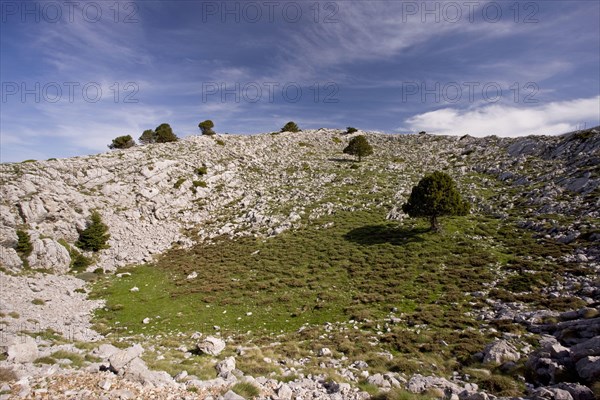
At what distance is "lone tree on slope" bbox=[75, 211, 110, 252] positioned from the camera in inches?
1447

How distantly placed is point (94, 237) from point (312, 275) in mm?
28521

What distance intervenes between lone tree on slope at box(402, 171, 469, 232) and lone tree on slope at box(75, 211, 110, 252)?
1546 inches

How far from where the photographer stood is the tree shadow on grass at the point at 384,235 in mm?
35219

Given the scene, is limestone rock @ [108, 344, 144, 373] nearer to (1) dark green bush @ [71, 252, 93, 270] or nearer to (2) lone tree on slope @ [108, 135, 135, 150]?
(1) dark green bush @ [71, 252, 93, 270]

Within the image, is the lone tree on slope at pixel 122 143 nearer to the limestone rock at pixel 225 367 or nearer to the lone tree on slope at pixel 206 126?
the lone tree on slope at pixel 206 126

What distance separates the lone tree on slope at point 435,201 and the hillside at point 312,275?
234 centimetres

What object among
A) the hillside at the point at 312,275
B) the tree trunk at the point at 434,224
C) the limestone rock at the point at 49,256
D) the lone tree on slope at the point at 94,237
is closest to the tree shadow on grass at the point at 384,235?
the hillside at the point at 312,275

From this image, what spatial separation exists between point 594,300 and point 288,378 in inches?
758

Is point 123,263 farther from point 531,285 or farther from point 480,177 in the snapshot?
point 480,177

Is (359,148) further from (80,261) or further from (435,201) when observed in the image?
(80,261)

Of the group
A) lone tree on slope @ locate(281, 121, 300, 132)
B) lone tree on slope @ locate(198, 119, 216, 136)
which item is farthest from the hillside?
lone tree on slope @ locate(281, 121, 300, 132)

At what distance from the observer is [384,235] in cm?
3700

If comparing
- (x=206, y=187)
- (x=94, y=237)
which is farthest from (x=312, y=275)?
(x=206, y=187)

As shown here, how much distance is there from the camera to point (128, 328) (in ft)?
71.7
